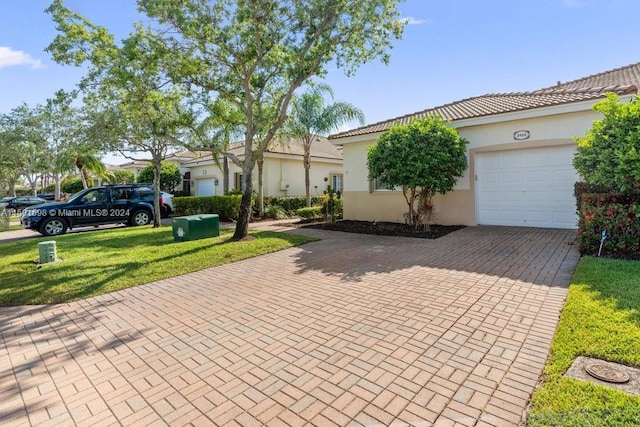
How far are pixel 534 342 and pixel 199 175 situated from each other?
24.3 meters

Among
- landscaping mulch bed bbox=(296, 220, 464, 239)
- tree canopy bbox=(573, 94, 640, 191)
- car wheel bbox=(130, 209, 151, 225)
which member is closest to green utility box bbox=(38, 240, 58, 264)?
car wheel bbox=(130, 209, 151, 225)

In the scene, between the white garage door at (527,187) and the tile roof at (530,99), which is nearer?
the tile roof at (530,99)

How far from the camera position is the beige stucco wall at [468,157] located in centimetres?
958

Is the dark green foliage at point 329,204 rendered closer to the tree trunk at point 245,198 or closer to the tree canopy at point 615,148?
the tree trunk at point 245,198

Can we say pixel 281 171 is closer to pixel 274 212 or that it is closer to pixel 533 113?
pixel 274 212

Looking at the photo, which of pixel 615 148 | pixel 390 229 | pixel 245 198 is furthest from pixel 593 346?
pixel 245 198

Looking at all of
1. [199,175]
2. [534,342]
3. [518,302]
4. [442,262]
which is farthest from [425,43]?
[199,175]

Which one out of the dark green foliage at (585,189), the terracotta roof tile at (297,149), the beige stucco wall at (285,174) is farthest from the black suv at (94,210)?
A: the dark green foliage at (585,189)

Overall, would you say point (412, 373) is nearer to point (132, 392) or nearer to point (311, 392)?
point (311, 392)

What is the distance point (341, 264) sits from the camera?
23.7 ft

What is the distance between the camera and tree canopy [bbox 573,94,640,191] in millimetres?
5975

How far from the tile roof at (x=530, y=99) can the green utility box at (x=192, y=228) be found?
6.66m

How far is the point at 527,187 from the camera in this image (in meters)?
10.4

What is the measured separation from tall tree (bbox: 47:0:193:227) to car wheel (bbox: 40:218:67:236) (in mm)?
3983
